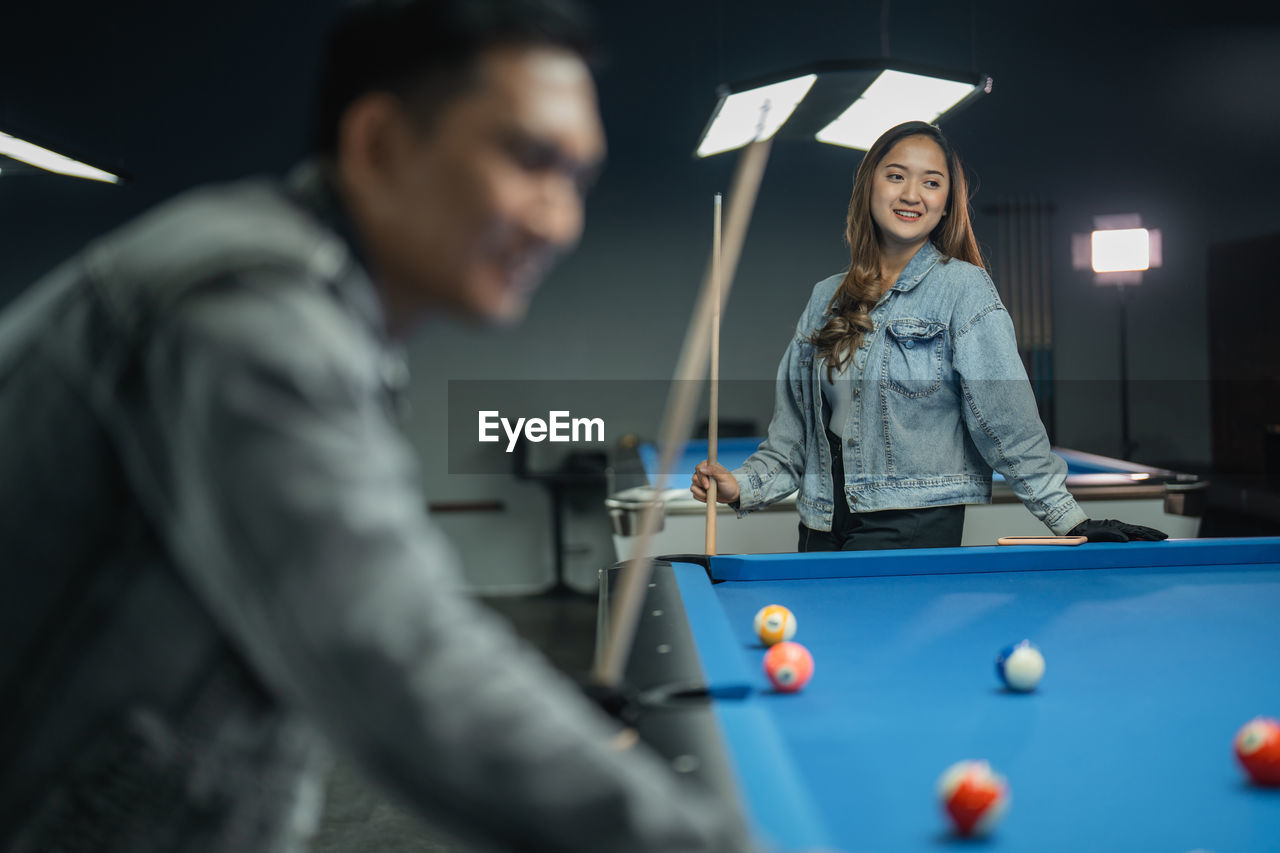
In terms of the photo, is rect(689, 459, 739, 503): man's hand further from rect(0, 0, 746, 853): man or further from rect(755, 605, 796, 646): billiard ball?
rect(0, 0, 746, 853): man

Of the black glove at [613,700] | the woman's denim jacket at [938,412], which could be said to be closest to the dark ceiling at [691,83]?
the woman's denim jacket at [938,412]

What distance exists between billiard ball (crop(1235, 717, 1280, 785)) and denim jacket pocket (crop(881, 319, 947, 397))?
126 centimetres

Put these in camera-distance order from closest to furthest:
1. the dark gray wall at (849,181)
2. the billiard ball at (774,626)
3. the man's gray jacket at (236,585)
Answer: the man's gray jacket at (236,585) → the billiard ball at (774,626) → the dark gray wall at (849,181)

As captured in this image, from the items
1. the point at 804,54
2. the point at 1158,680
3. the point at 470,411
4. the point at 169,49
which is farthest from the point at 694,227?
the point at 1158,680

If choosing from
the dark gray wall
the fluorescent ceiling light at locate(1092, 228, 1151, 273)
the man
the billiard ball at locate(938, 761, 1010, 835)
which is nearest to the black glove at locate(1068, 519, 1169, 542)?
the billiard ball at locate(938, 761, 1010, 835)

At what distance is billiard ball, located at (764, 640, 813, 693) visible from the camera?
1.17m

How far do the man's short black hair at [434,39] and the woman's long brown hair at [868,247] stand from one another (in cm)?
167

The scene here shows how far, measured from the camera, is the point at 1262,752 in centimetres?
89

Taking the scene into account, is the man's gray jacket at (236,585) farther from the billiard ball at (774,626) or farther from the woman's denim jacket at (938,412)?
the woman's denim jacket at (938,412)

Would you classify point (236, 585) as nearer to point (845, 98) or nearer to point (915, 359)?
point (915, 359)

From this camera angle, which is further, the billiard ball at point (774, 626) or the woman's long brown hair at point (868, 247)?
the woman's long brown hair at point (868, 247)

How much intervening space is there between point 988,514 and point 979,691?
5.93ft

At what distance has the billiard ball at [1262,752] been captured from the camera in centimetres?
88

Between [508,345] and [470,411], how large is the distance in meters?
0.41
